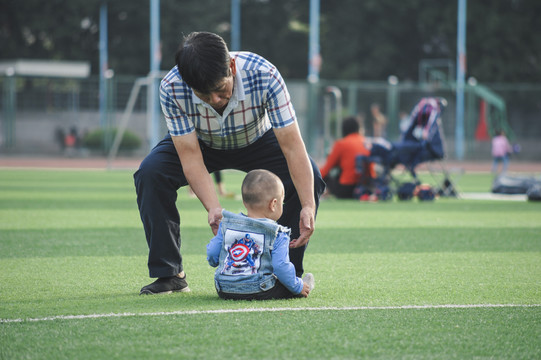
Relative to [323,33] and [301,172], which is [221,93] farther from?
[323,33]

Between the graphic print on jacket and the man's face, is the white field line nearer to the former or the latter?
the graphic print on jacket

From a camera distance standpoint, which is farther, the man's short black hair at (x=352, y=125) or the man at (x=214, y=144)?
the man's short black hair at (x=352, y=125)

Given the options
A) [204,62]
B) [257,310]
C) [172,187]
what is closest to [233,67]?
[204,62]

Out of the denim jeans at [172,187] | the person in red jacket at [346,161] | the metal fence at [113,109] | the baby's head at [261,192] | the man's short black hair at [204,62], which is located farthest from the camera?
the metal fence at [113,109]

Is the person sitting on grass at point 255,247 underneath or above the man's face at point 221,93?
underneath

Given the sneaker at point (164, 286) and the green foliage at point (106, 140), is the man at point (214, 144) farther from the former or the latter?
the green foliage at point (106, 140)

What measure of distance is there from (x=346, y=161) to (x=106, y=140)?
61.3ft

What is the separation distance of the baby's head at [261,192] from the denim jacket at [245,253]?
67mm

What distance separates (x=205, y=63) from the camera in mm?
3633

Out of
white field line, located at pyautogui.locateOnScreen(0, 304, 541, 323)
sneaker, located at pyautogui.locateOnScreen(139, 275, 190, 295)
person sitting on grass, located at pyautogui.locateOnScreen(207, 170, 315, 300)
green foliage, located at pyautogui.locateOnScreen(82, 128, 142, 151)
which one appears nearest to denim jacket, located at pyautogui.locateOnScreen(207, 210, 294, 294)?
person sitting on grass, located at pyautogui.locateOnScreen(207, 170, 315, 300)

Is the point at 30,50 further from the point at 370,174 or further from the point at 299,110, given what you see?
the point at 370,174

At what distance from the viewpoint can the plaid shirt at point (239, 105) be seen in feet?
13.2

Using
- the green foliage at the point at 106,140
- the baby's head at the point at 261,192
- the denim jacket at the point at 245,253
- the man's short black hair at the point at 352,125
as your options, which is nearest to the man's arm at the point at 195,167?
the denim jacket at the point at 245,253

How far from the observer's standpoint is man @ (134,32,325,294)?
374cm
